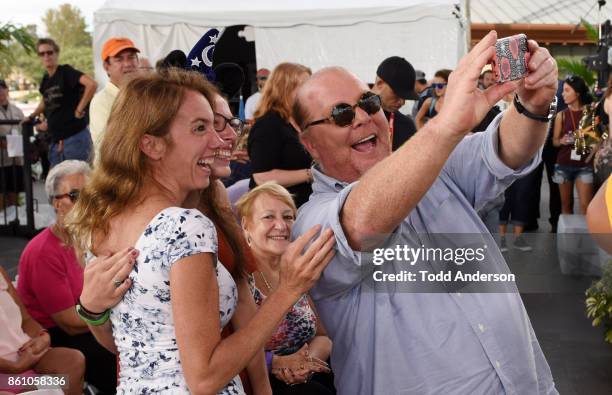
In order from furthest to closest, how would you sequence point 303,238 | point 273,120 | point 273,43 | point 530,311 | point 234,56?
point 273,43 → point 234,56 → point 273,120 → point 530,311 → point 303,238

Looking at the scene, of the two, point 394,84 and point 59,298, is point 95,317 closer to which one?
point 59,298

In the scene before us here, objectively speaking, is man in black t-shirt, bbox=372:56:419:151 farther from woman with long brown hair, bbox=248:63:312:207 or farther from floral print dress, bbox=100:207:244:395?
floral print dress, bbox=100:207:244:395

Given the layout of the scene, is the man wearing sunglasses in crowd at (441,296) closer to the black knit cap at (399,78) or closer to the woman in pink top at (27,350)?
the woman in pink top at (27,350)

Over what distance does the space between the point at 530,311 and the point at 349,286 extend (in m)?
0.45

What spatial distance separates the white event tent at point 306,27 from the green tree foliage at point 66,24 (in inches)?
2097

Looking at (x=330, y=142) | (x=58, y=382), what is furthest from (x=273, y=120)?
(x=330, y=142)

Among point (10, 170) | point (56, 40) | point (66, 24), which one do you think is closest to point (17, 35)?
point (10, 170)

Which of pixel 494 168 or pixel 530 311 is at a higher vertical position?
pixel 494 168

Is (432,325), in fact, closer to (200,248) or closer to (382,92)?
(200,248)

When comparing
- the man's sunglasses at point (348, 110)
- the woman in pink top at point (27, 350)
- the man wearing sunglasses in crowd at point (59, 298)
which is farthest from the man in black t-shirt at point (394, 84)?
the man's sunglasses at point (348, 110)

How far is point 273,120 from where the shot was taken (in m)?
4.68

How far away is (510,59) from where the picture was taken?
55.2 inches

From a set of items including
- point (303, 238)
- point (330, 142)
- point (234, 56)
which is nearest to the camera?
point (303, 238)

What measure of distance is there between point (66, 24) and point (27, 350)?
64474 mm
